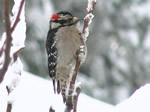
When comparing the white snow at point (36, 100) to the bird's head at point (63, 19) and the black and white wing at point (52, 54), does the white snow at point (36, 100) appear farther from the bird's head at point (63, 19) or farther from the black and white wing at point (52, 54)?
the bird's head at point (63, 19)

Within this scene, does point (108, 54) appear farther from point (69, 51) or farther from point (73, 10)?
point (69, 51)

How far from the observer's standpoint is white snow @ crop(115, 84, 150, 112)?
192 centimetres

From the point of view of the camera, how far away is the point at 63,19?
342cm

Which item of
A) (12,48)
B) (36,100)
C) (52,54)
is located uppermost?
(12,48)

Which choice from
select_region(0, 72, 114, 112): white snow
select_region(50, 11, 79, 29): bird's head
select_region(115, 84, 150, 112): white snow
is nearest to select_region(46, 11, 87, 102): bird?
select_region(50, 11, 79, 29): bird's head

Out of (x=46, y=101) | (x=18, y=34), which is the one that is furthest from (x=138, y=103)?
(x=46, y=101)

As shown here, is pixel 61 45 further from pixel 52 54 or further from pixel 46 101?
pixel 46 101

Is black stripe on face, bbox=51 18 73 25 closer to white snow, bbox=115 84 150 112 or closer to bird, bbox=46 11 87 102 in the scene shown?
bird, bbox=46 11 87 102

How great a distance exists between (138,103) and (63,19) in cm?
158

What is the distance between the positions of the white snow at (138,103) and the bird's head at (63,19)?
4.37ft

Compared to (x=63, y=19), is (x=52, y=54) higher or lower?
lower

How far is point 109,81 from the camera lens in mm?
9031

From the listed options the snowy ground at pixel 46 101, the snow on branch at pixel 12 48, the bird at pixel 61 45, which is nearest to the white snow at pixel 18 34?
the snow on branch at pixel 12 48

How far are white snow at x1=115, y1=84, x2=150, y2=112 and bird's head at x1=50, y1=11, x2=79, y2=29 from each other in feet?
4.37
